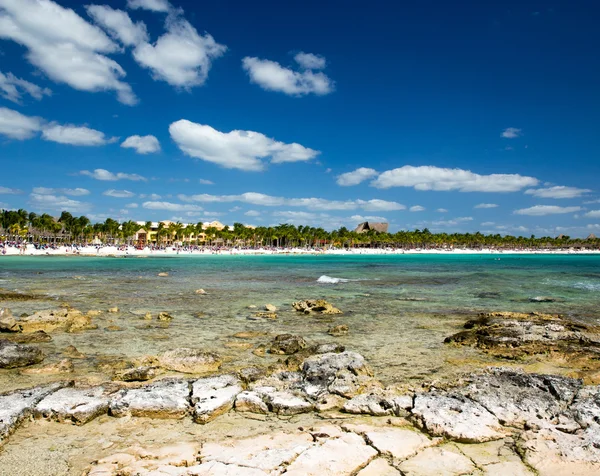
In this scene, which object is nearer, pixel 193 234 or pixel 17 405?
pixel 17 405

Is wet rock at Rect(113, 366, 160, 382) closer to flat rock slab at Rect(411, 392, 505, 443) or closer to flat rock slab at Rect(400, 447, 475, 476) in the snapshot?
flat rock slab at Rect(411, 392, 505, 443)

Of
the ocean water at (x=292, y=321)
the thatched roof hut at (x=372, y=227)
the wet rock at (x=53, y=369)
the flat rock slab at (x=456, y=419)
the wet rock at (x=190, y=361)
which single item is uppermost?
the thatched roof hut at (x=372, y=227)

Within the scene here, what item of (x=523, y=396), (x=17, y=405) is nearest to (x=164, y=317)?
(x=17, y=405)

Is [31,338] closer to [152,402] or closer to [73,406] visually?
[73,406]

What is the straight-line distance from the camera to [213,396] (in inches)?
267

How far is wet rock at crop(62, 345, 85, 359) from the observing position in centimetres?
1016

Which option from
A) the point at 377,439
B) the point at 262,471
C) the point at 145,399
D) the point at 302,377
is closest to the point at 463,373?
the point at 302,377

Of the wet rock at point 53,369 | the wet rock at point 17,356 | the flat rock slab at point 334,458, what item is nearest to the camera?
the flat rock slab at point 334,458

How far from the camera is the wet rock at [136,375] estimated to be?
26.6 ft

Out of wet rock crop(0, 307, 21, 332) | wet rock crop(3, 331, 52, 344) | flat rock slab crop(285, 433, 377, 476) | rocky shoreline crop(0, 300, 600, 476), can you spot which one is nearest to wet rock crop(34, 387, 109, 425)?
rocky shoreline crop(0, 300, 600, 476)

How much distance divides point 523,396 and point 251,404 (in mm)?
4489

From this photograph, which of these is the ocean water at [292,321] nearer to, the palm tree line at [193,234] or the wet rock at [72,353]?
the wet rock at [72,353]

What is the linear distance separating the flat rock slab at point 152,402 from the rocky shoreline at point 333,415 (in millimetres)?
16

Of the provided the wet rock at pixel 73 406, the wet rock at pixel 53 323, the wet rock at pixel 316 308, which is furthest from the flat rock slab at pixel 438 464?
the wet rock at pixel 316 308
